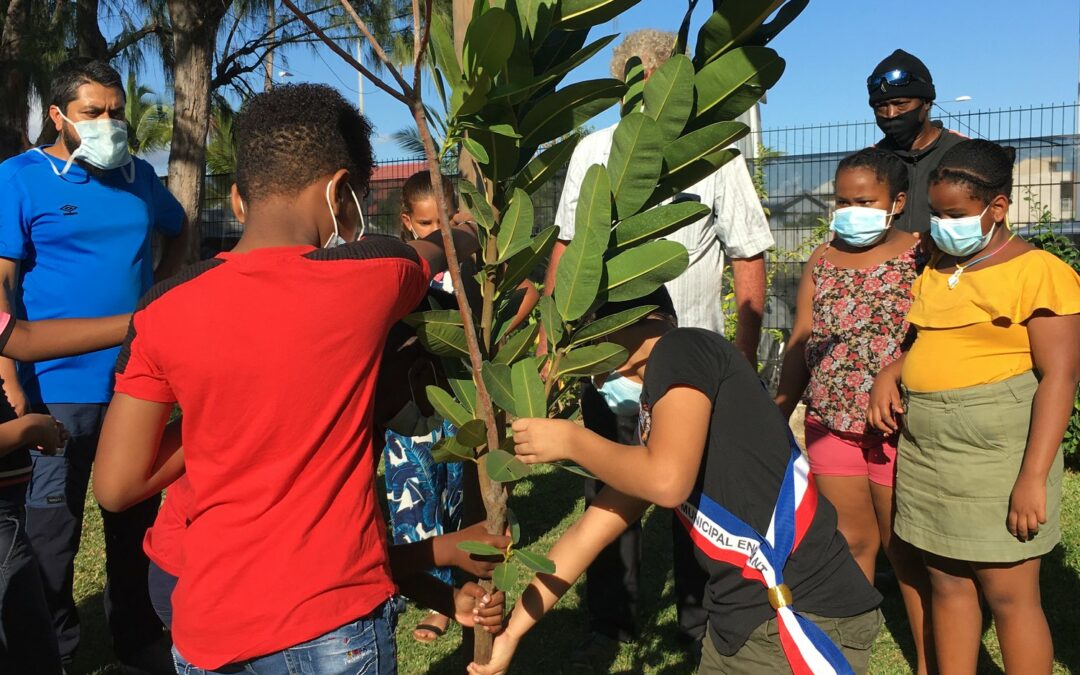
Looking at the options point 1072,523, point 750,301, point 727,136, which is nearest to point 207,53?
point 750,301

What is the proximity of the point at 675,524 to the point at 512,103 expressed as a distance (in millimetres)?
2610

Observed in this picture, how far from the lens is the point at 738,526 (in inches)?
86.9

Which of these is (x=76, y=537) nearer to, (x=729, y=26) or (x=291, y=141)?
(x=291, y=141)

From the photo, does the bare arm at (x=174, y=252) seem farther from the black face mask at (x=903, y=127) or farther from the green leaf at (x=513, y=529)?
the black face mask at (x=903, y=127)

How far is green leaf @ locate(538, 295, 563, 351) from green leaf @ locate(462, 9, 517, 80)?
17.4 inches

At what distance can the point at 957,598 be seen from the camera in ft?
10.2

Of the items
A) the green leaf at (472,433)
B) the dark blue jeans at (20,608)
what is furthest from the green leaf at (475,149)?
the dark blue jeans at (20,608)

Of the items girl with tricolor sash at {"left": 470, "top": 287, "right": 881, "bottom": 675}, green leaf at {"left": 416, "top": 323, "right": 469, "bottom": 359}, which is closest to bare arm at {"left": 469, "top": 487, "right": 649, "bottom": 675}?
girl with tricolor sash at {"left": 470, "top": 287, "right": 881, "bottom": 675}

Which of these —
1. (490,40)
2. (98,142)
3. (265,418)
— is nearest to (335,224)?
(265,418)

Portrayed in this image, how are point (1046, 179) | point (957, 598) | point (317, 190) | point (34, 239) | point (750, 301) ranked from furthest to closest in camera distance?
point (1046, 179), point (750, 301), point (34, 239), point (957, 598), point (317, 190)

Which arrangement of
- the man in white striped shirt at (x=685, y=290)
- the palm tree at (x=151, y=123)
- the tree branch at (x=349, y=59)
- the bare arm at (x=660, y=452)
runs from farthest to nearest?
the palm tree at (x=151, y=123) < the man in white striped shirt at (x=685, y=290) < the bare arm at (x=660, y=452) < the tree branch at (x=349, y=59)

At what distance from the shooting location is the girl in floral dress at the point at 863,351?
346cm

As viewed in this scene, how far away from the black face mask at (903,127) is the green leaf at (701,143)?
242cm

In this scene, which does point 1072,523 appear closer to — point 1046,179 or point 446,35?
point 1046,179
